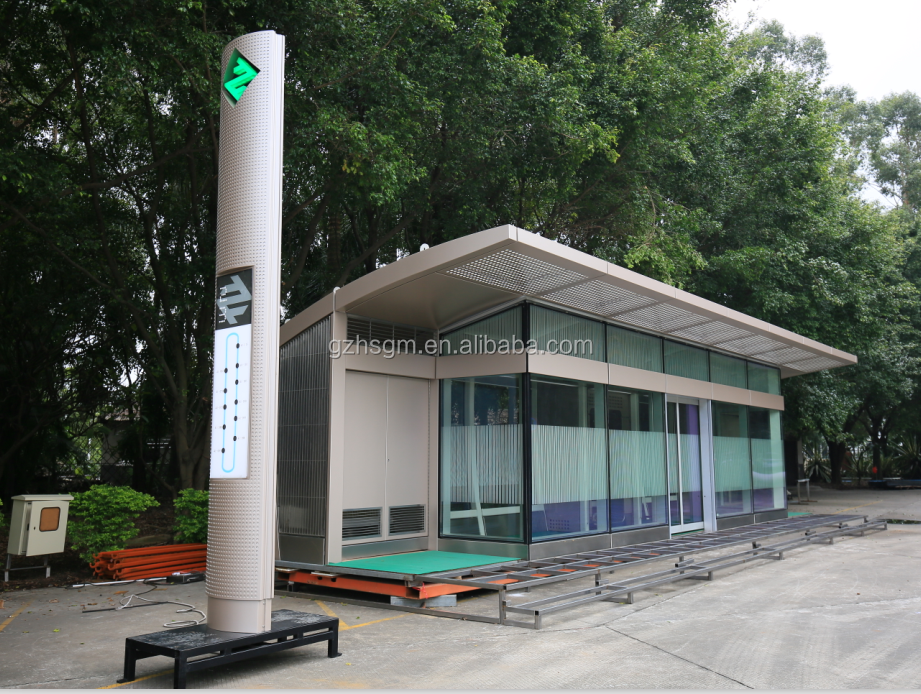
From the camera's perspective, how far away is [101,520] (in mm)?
11289

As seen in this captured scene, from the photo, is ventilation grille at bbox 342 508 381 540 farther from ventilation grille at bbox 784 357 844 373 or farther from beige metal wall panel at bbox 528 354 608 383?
ventilation grille at bbox 784 357 844 373

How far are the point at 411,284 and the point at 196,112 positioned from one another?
16.4 feet

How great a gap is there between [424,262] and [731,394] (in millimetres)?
9557

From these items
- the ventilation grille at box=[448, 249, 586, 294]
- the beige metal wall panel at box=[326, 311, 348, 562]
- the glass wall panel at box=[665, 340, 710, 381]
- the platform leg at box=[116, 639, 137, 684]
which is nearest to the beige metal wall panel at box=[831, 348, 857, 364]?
the glass wall panel at box=[665, 340, 710, 381]

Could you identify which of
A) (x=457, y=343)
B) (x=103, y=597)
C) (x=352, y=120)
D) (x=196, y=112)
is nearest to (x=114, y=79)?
(x=196, y=112)

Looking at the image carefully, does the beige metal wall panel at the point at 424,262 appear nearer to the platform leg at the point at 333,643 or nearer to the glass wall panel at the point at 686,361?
the platform leg at the point at 333,643

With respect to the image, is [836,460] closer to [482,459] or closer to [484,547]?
[482,459]

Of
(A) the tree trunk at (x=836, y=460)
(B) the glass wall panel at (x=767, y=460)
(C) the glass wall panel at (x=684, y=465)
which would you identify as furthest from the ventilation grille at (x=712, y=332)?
(A) the tree trunk at (x=836, y=460)

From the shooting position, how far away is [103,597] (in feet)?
31.4

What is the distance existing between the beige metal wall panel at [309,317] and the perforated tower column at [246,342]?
12.8ft

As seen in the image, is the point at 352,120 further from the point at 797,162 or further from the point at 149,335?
the point at 797,162

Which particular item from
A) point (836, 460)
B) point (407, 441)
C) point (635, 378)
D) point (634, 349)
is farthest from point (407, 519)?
point (836, 460)

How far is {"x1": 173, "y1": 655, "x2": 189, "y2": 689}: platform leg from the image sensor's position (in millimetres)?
5270

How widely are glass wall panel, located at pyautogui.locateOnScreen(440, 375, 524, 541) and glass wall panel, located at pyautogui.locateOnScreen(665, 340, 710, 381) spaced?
466 centimetres
